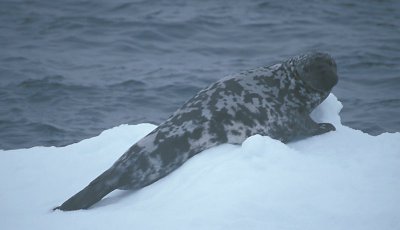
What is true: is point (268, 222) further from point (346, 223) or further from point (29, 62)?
point (29, 62)

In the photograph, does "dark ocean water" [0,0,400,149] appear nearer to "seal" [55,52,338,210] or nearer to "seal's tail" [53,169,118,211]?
"seal" [55,52,338,210]

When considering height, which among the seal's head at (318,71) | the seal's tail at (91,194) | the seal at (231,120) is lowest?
the seal's tail at (91,194)

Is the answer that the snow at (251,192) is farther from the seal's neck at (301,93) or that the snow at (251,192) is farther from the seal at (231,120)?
the seal's neck at (301,93)

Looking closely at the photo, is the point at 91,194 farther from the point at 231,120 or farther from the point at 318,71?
the point at 318,71

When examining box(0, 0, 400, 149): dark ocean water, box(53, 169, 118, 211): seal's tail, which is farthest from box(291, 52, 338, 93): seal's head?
box(0, 0, 400, 149): dark ocean water

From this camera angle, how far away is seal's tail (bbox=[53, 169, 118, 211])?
14.7 feet

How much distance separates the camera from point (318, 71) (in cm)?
561

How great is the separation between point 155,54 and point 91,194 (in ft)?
21.8

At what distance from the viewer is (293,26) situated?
1219 cm

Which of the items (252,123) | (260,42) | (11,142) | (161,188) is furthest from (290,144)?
(260,42)

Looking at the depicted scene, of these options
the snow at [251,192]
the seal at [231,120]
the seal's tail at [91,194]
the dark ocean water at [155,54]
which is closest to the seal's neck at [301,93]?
the seal at [231,120]

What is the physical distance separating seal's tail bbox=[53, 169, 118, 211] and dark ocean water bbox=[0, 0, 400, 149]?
315 centimetres

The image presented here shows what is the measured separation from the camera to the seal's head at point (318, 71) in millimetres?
5580

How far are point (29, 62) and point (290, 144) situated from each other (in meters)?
6.82
